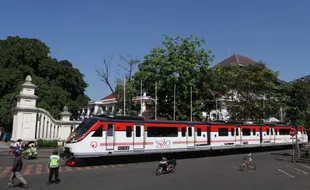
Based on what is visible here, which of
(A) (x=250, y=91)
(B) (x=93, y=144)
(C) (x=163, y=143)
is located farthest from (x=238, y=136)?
(B) (x=93, y=144)

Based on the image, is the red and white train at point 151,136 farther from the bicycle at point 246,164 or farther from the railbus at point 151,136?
the bicycle at point 246,164

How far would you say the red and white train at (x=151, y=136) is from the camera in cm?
1986

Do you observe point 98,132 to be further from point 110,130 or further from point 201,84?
point 201,84

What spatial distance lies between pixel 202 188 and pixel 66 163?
10238 millimetres

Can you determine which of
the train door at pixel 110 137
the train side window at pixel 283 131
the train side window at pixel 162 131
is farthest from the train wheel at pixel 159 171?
the train side window at pixel 283 131

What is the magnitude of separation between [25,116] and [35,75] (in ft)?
43.9

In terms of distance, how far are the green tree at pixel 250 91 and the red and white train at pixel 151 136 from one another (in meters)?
7.56

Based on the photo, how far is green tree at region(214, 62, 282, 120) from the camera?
41.2 metres

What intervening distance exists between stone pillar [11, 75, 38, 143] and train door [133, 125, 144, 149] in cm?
1077

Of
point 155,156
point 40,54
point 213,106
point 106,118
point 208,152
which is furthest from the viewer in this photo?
point 213,106

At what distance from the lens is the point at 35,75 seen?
40531 millimetres

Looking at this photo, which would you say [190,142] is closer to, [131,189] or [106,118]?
[106,118]

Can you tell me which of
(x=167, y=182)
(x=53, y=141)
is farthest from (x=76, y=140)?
(x=53, y=141)

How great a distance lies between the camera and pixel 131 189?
39.3ft
